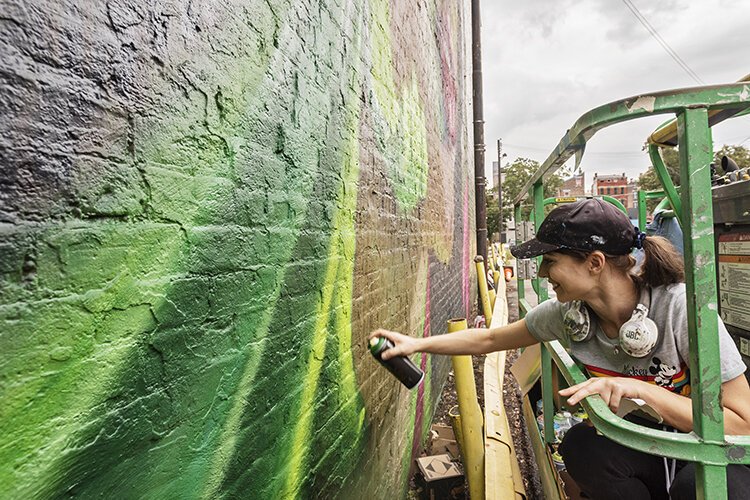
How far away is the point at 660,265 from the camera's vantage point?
1.75m

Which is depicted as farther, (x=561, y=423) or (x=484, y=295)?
(x=484, y=295)

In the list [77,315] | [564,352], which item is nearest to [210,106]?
[77,315]

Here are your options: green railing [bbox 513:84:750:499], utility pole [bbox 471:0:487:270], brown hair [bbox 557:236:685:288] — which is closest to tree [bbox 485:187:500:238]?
utility pole [bbox 471:0:487:270]

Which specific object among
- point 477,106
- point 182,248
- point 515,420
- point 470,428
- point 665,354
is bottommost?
point 515,420

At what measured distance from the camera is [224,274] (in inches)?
49.7

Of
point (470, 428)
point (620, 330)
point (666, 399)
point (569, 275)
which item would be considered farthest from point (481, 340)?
point (470, 428)

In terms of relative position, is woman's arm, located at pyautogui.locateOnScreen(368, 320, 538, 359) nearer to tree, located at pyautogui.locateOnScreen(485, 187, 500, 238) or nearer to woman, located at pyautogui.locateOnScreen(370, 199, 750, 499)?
woman, located at pyautogui.locateOnScreen(370, 199, 750, 499)

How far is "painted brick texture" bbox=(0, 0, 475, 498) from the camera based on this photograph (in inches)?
31.0

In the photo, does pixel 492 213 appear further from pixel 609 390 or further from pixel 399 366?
pixel 609 390

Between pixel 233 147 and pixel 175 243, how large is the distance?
1.11ft

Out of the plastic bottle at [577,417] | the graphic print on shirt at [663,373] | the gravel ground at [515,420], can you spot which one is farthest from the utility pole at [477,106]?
the graphic print on shirt at [663,373]

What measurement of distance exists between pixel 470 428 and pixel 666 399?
1.96 m

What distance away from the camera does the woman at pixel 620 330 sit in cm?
162

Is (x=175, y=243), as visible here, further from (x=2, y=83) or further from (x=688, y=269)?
(x=688, y=269)
